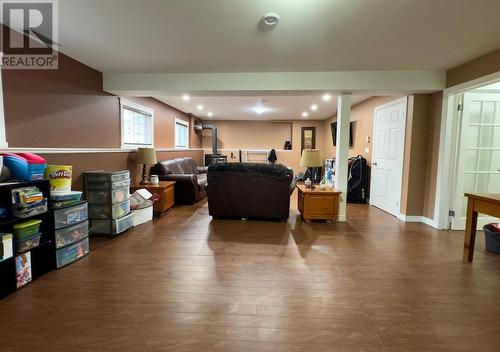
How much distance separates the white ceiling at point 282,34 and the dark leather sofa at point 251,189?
1508 millimetres

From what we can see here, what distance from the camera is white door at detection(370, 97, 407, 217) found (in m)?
4.29

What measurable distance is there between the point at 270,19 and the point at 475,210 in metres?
2.91

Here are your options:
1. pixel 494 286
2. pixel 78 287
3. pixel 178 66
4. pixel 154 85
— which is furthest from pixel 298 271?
pixel 154 85

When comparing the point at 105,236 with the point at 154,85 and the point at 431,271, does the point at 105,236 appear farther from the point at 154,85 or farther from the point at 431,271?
the point at 431,271

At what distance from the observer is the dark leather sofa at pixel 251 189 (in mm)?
3777

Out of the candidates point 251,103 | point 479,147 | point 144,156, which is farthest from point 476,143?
point 144,156

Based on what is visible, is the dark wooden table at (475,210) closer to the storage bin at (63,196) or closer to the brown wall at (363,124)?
the brown wall at (363,124)

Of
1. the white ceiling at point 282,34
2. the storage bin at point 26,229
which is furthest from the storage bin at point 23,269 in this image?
the white ceiling at point 282,34

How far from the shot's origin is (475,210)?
2.60 metres

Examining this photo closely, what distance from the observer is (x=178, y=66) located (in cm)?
350

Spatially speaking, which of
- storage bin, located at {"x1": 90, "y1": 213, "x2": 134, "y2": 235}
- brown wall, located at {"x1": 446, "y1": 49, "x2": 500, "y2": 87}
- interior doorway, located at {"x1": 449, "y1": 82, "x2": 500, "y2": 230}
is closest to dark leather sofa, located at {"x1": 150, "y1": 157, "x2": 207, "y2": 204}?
storage bin, located at {"x1": 90, "y1": 213, "x2": 134, "y2": 235}

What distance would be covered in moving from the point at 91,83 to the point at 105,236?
224 centimetres

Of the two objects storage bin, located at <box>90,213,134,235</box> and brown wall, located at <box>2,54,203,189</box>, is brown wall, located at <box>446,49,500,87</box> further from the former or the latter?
brown wall, located at <box>2,54,203,189</box>

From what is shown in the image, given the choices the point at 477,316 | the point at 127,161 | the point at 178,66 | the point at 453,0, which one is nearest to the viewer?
the point at 477,316
